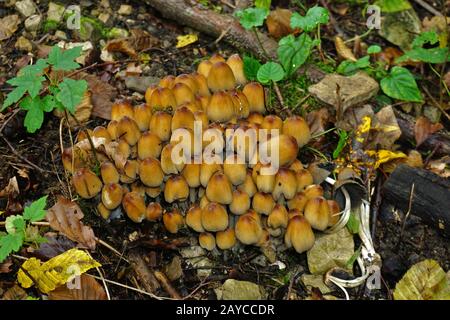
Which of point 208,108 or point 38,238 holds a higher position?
point 208,108

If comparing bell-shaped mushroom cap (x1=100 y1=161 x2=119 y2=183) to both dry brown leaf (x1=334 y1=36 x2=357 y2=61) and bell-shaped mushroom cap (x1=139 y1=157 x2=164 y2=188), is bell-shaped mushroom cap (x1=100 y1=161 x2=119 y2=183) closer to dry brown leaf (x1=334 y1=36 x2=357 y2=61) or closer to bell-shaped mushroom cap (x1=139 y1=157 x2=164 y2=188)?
bell-shaped mushroom cap (x1=139 y1=157 x2=164 y2=188)

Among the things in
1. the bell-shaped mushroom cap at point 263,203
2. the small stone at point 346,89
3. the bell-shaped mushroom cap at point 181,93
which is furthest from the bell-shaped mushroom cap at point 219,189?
the small stone at point 346,89

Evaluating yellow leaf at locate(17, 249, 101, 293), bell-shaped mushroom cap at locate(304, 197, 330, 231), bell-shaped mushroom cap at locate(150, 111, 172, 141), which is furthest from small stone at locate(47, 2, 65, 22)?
bell-shaped mushroom cap at locate(304, 197, 330, 231)

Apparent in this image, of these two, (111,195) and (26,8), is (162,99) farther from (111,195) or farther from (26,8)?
(26,8)

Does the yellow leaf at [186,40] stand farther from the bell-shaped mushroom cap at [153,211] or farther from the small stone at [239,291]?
the small stone at [239,291]
